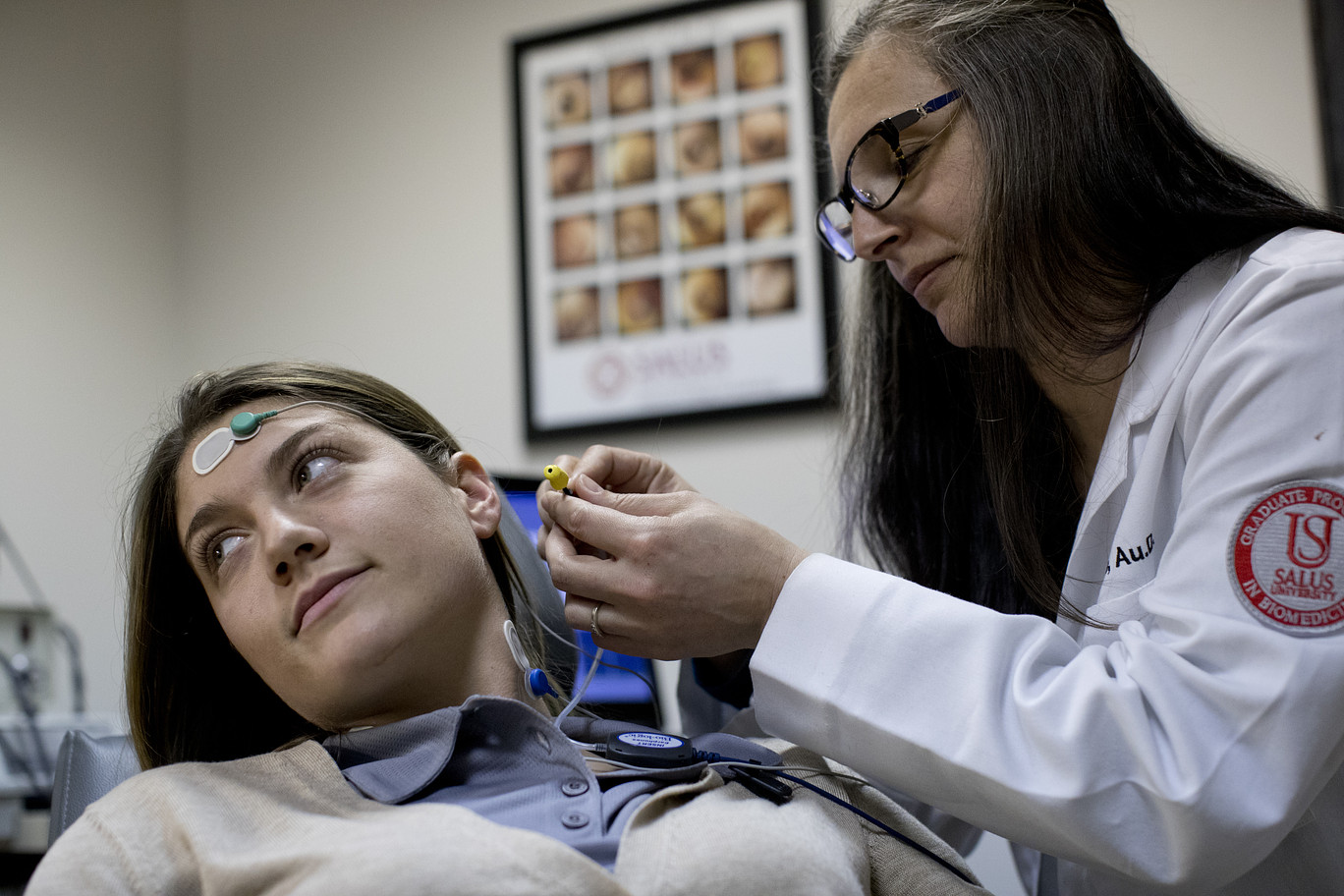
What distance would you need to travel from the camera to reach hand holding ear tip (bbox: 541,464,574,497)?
1167 mm

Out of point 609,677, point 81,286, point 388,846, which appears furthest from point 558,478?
point 81,286

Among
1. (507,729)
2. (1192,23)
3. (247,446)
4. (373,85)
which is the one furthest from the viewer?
(373,85)

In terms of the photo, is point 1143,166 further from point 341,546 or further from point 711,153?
point 711,153

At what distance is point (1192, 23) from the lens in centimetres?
244

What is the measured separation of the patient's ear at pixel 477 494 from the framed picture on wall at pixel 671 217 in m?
1.35

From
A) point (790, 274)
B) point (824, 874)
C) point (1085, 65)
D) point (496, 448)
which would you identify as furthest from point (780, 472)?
point (824, 874)

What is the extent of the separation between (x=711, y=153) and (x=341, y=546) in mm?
1914

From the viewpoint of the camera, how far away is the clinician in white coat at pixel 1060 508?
→ 887mm

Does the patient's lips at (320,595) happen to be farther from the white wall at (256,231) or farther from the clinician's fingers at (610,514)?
the white wall at (256,231)

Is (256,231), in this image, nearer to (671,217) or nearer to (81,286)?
(81,286)

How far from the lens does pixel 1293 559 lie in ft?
Result: 2.91

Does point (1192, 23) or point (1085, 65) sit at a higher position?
point (1192, 23)

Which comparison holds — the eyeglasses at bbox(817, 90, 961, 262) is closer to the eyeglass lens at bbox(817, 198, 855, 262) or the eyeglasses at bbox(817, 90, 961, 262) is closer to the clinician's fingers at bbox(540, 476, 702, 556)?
the eyeglass lens at bbox(817, 198, 855, 262)

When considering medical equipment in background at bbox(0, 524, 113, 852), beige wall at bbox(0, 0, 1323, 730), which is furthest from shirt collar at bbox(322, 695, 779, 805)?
beige wall at bbox(0, 0, 1323, 730)
